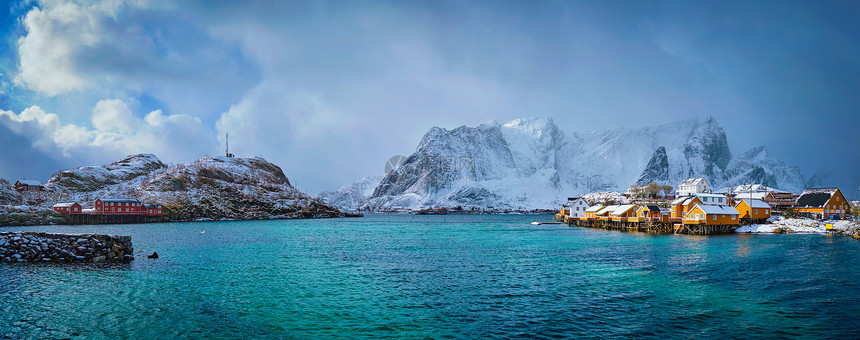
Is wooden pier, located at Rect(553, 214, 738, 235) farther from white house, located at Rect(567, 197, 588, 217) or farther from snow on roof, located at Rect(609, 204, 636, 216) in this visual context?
white house, located at Rect(567, 197, 588, 217)

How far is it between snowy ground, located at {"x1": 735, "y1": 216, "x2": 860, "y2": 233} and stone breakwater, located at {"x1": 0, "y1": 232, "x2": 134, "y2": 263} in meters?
92.1

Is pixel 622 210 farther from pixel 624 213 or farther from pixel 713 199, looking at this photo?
pixel 713 199

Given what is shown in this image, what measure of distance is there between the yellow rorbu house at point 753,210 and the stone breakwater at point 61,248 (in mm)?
98099

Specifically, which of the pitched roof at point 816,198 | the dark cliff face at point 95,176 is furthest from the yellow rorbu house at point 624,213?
the dark cliff face at point 95,176

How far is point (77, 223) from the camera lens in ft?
389

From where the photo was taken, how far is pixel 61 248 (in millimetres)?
35438

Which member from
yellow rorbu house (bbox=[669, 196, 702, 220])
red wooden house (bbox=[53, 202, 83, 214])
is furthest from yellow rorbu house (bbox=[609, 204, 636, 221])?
red wooden house (bbox=[53, 202, 83, 214])

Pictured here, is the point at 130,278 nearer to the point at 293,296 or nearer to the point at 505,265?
the point at 293,296

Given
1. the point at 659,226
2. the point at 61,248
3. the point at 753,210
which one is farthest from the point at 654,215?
the point at 61,248

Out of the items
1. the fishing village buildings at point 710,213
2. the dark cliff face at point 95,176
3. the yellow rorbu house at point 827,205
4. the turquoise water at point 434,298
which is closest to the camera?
the turquoise water at point 434,298

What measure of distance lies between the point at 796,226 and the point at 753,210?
26.5ft

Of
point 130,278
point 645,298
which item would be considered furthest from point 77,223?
point 645,298

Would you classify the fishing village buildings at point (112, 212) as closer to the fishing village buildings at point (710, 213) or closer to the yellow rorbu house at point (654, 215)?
the fishing village buildings at point (710, 213)

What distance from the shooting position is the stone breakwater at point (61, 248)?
112 ft
